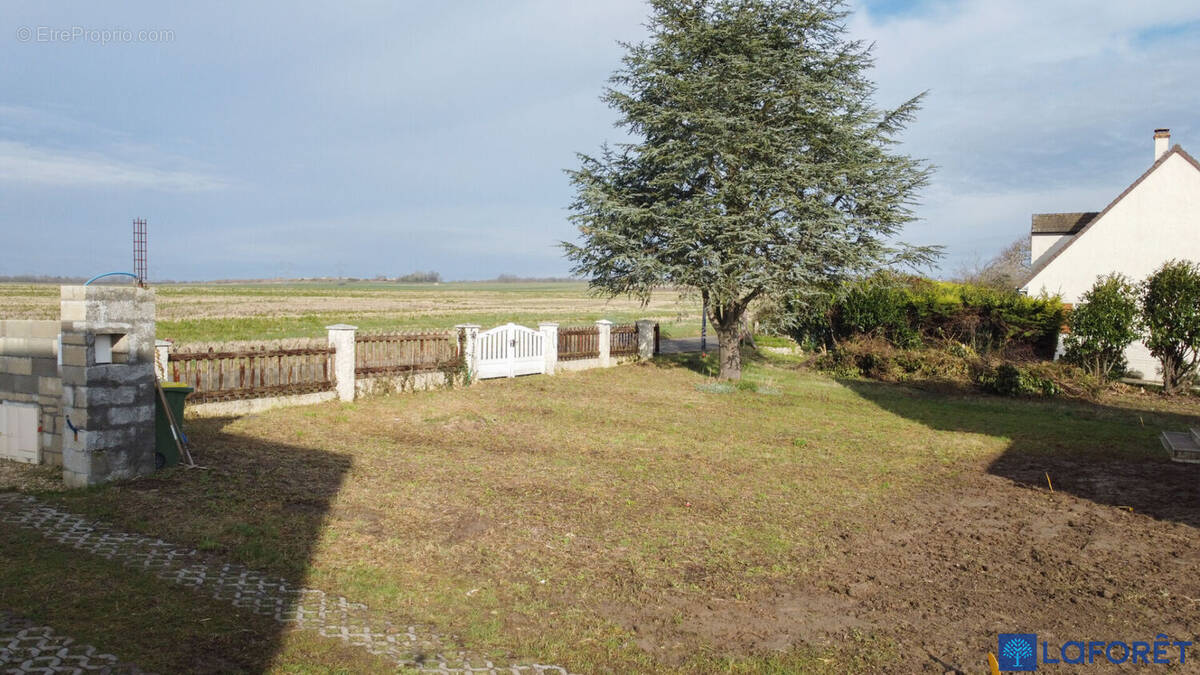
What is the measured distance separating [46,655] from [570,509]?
4.39 metres

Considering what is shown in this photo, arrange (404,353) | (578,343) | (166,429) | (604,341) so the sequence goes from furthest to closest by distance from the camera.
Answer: (604,341)
(578,343)
(404,353)
(166,429)

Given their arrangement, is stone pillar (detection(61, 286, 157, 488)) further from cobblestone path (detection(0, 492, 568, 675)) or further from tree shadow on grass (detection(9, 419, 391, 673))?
cobblestone path (detection(0, 492, 568, 675))

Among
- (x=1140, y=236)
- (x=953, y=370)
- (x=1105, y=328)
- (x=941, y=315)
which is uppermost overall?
(x=1140, y=236)

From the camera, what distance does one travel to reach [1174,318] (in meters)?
16.9

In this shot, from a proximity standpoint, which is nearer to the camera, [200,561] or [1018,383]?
[200,561]

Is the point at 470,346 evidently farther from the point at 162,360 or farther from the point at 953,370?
the point at 953,370

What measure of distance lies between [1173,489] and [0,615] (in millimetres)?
10954

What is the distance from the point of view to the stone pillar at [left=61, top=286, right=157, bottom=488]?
23.4ft

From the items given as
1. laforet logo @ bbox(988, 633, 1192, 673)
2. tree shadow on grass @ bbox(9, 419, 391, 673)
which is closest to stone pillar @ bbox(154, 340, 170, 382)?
tree shadow on grass @ bbox(9, 419, 391, 673)

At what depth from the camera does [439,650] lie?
176 inches

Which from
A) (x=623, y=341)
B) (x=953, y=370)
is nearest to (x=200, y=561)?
(x=623, y=341)

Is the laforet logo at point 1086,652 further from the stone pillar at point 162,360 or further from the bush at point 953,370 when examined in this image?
the bush at point 953,370

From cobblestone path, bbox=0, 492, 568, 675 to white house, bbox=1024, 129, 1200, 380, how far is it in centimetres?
2220

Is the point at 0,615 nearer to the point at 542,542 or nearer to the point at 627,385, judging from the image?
the point at 542,542
